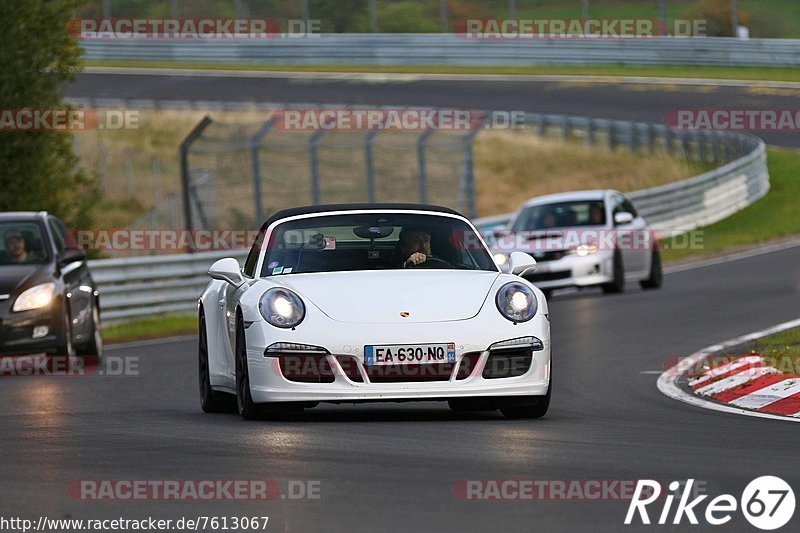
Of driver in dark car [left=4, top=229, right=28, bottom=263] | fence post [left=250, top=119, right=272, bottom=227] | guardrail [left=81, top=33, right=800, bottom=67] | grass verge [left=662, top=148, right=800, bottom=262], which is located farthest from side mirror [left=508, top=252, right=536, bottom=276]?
A: guardrail [left=81, top=33, right=800, bottom=67]

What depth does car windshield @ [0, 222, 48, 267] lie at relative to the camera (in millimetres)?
16391

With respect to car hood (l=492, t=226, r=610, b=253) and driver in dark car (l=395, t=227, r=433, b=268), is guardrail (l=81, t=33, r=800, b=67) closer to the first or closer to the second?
car hood (l=492, t=226, r=610, b=253)

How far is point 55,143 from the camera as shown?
949 inches

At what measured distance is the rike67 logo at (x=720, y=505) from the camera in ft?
21.5

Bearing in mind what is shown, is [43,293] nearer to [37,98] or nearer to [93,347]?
[93,347]

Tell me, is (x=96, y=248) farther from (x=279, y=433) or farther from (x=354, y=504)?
(x=354, y=504)

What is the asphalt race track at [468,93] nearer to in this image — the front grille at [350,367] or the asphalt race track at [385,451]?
the asphalt race track at [385,451]

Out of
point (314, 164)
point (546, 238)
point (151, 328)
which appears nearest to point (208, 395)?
point (151, 328)

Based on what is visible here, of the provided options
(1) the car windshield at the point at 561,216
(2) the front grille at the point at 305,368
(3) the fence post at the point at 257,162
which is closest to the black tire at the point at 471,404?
(2) the front grille at the point at 305,368

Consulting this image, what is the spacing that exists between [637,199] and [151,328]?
13.1m

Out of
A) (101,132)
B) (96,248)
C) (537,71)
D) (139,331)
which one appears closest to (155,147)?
(101,132)

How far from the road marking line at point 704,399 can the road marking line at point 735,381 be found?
A: 0.15m

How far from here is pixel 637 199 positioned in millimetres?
32938

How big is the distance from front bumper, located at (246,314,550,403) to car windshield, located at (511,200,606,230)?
45.7 ft
